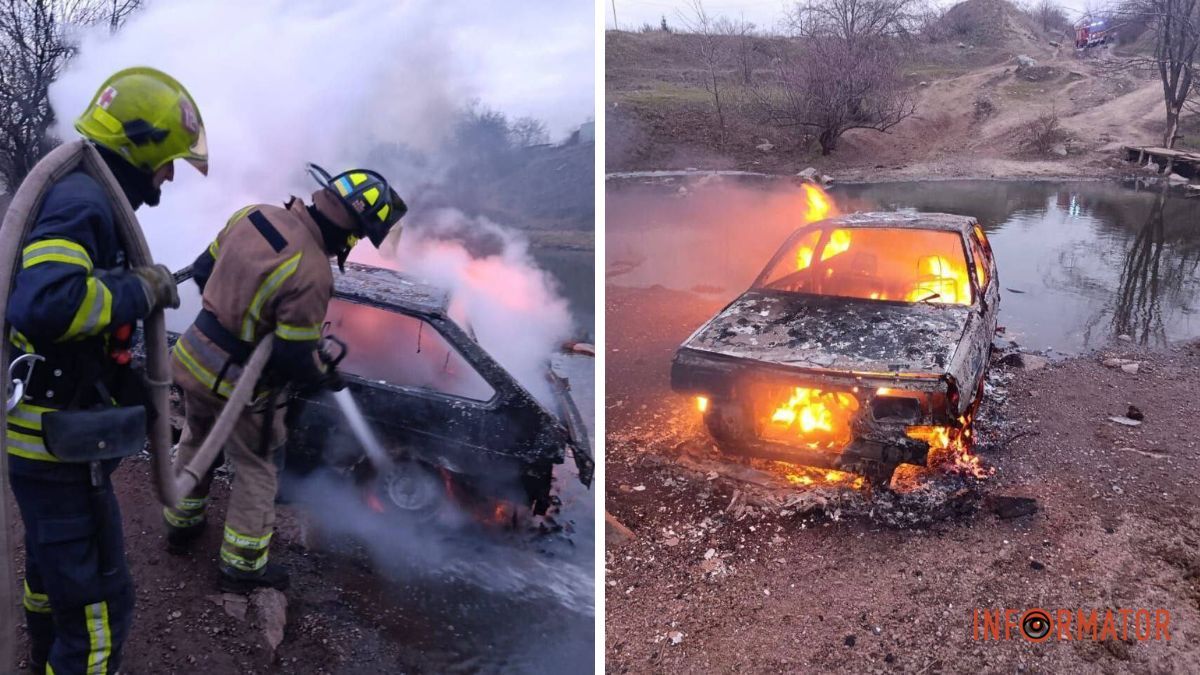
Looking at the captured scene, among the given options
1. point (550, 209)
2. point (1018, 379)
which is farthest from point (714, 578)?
point (1018, 379)

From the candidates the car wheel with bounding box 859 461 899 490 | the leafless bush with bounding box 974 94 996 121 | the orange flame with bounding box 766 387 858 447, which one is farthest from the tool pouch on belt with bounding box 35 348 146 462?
the leafless bush with bounding box 974 94 996 121

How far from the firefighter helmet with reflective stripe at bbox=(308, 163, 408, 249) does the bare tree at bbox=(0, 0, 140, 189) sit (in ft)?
4.08

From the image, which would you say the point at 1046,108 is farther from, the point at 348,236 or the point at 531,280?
the point at 348,236

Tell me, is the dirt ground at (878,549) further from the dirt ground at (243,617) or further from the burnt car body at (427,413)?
the dirt ground at (243,617)

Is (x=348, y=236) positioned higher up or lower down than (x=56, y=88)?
lower down

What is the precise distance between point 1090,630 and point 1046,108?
8.31m

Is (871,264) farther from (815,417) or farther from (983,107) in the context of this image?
(983,107)

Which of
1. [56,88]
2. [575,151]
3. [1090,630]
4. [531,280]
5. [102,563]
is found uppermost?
[56,88]

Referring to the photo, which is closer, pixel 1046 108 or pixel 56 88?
pixel 56 88

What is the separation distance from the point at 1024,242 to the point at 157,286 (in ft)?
24.6

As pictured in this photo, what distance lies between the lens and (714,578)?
2518mm

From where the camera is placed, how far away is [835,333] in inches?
129

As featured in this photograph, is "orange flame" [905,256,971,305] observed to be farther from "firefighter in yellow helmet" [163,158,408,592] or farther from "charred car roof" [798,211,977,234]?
"firefighter in yellow helmet" [163,158,408,592]

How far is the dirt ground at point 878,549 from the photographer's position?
7.29ft
